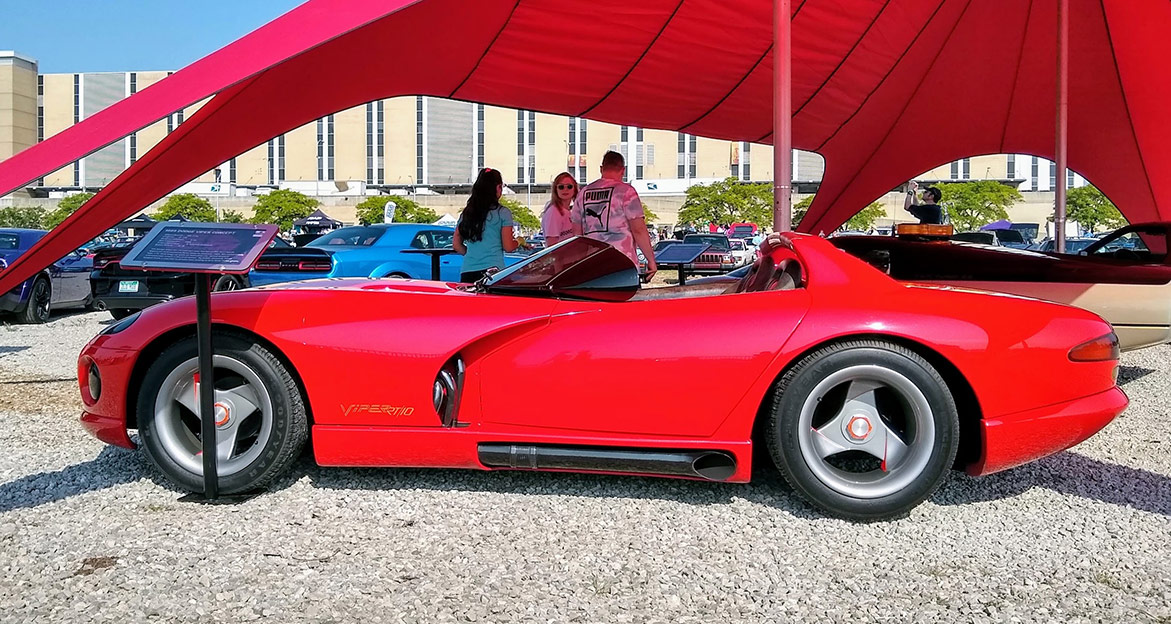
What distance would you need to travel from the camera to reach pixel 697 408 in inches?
120

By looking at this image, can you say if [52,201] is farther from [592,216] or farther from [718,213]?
[592,216]

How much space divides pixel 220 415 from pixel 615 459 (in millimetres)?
1530

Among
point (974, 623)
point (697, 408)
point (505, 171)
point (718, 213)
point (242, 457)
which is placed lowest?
point (974, 623)

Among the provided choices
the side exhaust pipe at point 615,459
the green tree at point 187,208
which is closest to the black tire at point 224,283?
the side exhaust pipe at point 615,459

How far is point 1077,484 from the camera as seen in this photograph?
3.56 metres

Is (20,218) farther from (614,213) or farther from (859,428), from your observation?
(859,428)

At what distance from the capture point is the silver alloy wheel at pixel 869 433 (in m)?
3.00

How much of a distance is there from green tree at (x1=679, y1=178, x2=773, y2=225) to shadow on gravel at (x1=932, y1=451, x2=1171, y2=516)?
59442 millimetres

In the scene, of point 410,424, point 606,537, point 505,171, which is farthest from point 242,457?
point 505,171

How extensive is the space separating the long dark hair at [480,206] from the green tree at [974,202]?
59241mm

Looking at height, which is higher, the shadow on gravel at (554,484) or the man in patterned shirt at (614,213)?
the man in patterned shirt at (614,213)

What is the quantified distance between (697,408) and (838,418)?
52 cm

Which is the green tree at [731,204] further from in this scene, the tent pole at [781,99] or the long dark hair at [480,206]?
the tent pole at [781,99]

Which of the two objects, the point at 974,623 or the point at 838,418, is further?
the point at 838,418
